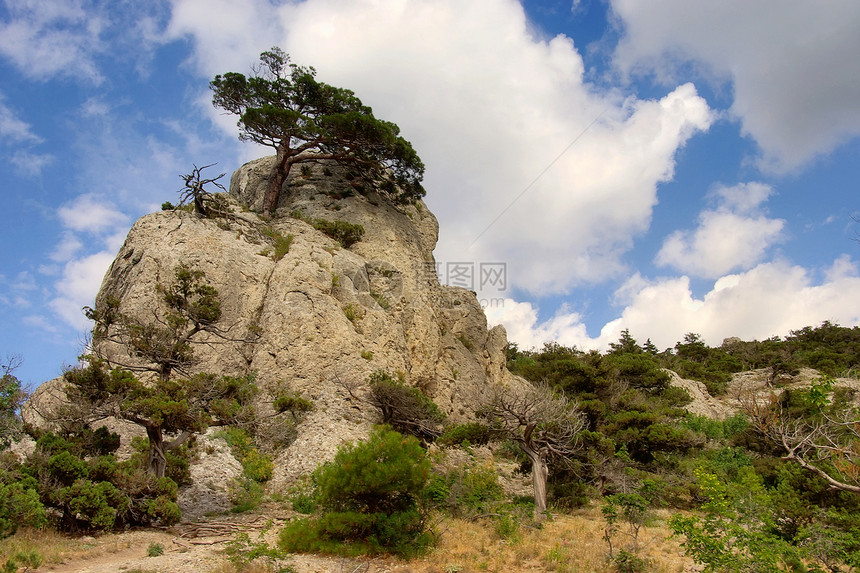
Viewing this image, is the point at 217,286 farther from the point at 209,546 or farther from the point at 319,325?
the point at 209,546

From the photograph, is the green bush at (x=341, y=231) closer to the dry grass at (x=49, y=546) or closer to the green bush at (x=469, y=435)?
the green bush at (x=469, y=435)

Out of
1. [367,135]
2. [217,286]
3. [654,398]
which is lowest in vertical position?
[654,398]

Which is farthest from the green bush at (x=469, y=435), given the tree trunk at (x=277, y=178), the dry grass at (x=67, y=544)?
the tree trunk at (x=277, y=178)

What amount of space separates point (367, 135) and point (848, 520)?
78.7ft

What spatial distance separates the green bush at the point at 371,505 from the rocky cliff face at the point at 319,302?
470 cm

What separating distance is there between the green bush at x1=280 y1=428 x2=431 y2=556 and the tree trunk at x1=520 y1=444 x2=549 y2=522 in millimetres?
5604

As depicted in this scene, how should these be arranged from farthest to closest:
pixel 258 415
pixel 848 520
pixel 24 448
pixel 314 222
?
pixel 314 222, pixel 258 415, pixel 24 448, pixel 848 520

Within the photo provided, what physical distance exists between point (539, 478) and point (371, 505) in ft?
22.5

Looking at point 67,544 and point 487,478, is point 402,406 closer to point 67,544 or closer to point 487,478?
point 487,478

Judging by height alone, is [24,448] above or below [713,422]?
below

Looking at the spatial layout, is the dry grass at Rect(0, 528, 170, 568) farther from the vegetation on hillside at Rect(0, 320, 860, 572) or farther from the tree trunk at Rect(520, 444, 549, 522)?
the tree trunk at Rect(520, 444, 549, 522)

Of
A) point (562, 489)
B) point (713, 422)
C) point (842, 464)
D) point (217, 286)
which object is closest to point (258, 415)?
point (217, 286)

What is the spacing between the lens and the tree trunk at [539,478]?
15510mm

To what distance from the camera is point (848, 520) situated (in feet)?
37.6
